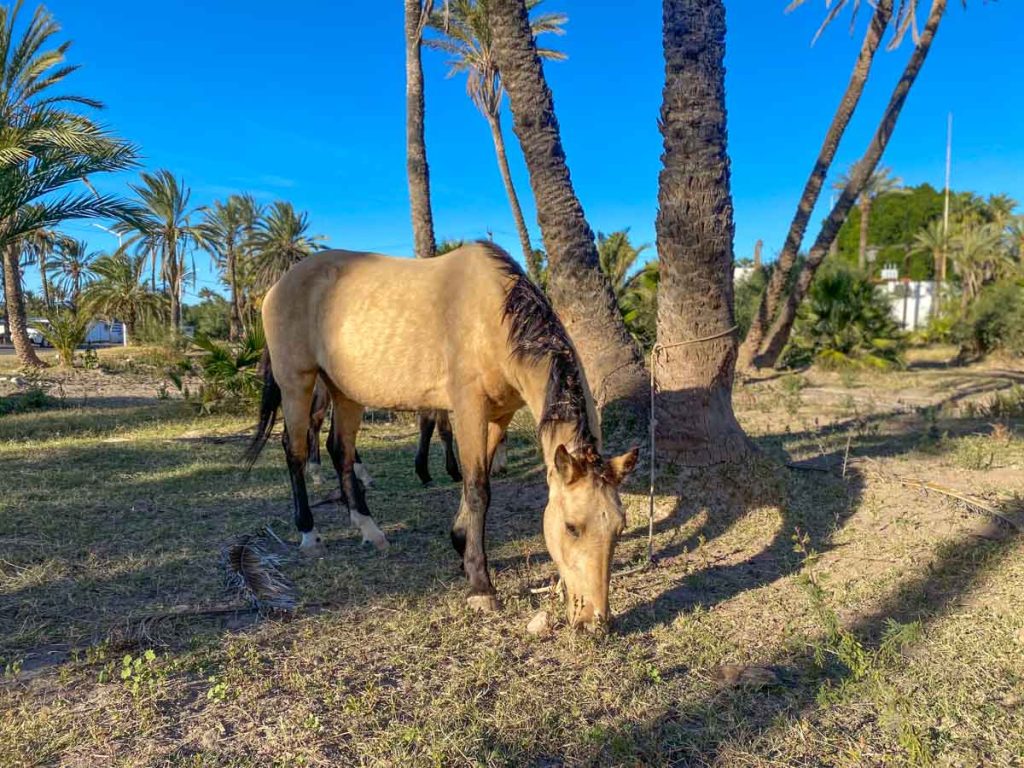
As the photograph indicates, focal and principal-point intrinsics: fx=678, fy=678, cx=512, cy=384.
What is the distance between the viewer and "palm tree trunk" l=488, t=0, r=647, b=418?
221 inches

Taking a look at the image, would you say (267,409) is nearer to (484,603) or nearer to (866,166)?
(484,603)

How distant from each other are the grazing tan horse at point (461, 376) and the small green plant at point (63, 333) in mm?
14107

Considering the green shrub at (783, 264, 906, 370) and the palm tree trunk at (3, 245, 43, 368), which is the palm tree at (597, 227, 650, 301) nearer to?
the green shrub at (783, 264, 906, 370)

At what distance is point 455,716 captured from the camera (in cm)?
257

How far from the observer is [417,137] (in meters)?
10.6

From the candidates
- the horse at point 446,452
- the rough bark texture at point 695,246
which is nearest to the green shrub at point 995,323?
the rough bark texture at point 695,246

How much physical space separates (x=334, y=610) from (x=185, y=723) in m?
1.13

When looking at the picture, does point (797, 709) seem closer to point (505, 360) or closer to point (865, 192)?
point (505, 360)

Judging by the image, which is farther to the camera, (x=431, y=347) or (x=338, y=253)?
(x=338, y=253)

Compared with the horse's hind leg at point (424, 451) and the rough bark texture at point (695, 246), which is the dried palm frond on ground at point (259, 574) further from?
the rough bark texture at point (695, 246)

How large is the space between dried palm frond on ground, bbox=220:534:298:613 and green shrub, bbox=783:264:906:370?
1478cm

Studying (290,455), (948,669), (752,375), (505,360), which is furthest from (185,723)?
(752,375)

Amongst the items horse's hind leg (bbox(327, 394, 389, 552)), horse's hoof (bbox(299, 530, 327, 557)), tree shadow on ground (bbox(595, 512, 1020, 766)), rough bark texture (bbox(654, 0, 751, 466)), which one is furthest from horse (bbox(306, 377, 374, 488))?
tree shadow on ground (bbox(595, 512, 1020, 766))

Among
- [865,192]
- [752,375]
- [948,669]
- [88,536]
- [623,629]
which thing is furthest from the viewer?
[865,192]
